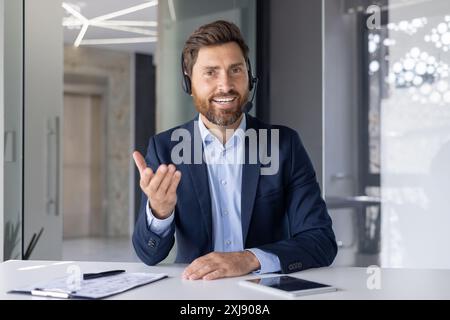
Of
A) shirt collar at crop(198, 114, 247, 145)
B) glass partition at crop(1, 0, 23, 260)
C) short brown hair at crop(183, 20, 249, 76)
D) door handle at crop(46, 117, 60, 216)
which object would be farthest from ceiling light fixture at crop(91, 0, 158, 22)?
shirt collar at crop(198, 114, 247, 145)

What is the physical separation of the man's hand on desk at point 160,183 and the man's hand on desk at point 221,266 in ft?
0.69

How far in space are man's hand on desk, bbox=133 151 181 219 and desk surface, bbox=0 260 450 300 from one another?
200 millimetres

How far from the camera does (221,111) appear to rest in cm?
231

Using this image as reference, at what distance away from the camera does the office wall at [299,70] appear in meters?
3.75

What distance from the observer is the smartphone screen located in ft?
4.70

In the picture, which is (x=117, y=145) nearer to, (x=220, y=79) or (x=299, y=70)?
(x=299, y=70)

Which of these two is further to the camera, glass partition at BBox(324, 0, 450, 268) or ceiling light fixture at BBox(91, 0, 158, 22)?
ceiling light fixture at BBox(91, 0, 158, 22)

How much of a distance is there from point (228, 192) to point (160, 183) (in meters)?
0.49

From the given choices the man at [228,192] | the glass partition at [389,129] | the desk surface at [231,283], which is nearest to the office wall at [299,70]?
the glass partition at [389,129]

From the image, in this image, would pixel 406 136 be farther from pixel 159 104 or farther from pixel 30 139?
pixel 30 139

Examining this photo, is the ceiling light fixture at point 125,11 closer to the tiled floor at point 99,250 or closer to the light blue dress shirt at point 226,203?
the light blue dress shirt at point 226,203

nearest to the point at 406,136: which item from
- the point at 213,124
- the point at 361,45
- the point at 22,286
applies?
the point at 361,45

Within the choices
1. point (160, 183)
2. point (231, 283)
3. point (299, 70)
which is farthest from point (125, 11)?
point (231, 283)

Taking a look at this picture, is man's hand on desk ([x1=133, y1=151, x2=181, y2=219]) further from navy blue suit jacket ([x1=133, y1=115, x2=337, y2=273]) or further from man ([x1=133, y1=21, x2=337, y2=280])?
navy blue suit jacket ([x1=133, y1=115, x2=337, y2=273])
